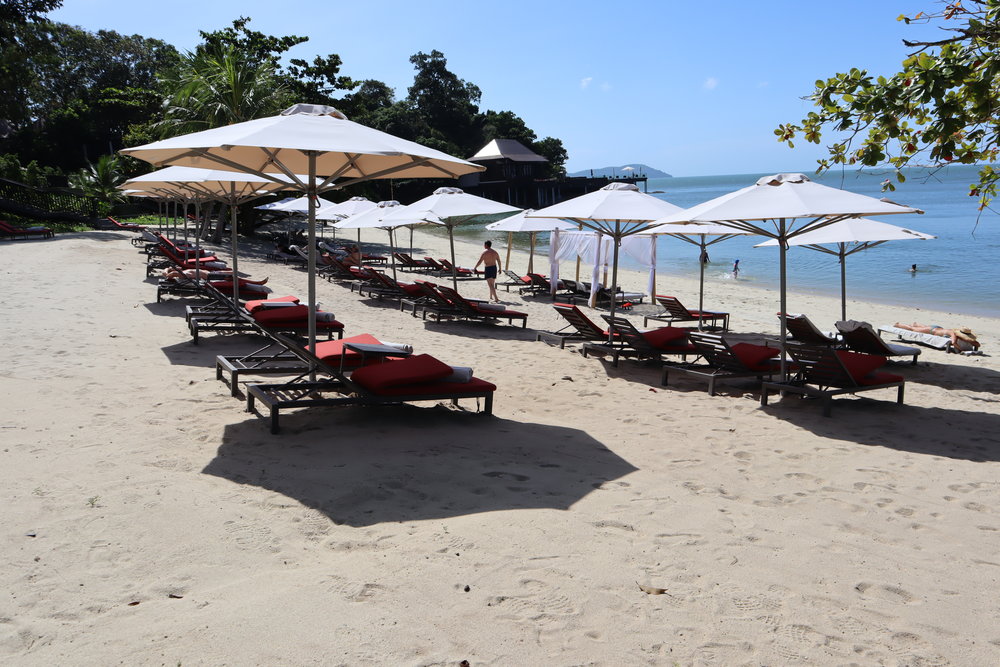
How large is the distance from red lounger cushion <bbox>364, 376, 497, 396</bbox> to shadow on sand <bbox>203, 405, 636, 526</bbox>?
0.75 feet

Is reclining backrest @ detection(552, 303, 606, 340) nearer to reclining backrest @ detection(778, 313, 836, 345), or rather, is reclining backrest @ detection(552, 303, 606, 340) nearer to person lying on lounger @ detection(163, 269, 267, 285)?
reclining backrest @ detection(778, 313, 836, 345)

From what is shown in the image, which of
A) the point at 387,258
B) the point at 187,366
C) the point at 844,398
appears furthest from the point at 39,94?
the point at 844,398

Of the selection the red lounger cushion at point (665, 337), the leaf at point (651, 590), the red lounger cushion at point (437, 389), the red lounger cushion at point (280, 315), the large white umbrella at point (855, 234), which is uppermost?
the large white umbrella at point (855, 234)

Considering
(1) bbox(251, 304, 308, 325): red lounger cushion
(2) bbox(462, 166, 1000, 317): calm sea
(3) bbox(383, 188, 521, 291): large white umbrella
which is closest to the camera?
(1) bbox(251, 304, 308, 325): red lounger cushion

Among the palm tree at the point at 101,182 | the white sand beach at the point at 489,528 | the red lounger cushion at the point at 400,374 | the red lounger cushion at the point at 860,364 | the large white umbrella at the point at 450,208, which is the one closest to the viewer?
the white sand beach at the point at 489,528

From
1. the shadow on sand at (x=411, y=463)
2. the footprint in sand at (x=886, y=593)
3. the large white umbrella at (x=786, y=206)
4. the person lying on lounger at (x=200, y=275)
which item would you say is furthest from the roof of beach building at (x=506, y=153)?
the footprint in sand at (x=886, y=593)

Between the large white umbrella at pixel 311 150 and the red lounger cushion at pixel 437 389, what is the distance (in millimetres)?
832

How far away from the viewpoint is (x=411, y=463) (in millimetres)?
4531

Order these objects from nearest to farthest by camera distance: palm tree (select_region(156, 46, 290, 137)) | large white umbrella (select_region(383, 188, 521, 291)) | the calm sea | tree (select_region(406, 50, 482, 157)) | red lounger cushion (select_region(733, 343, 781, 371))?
red lounger cushion (select_region(733, 343, 781, 371)) → large white umbrella (select_region(383, 188, 521, 291)) → the calm sea → palm tree (select_region(156, 46, 290, 137)) → tree (select_region(406, 50, 482, 157))

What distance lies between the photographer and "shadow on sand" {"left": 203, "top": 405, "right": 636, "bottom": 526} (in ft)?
12.9

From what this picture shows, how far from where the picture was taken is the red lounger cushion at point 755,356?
772cm

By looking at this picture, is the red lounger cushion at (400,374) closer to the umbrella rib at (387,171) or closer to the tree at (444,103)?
the umbrella rib at (387,171)

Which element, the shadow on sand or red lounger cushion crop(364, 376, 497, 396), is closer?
the shadow on sand

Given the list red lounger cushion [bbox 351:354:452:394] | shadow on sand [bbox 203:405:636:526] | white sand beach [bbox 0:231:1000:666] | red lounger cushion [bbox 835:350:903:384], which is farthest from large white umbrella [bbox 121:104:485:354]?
red lounger cushion [bbox 835:350:903:384]
